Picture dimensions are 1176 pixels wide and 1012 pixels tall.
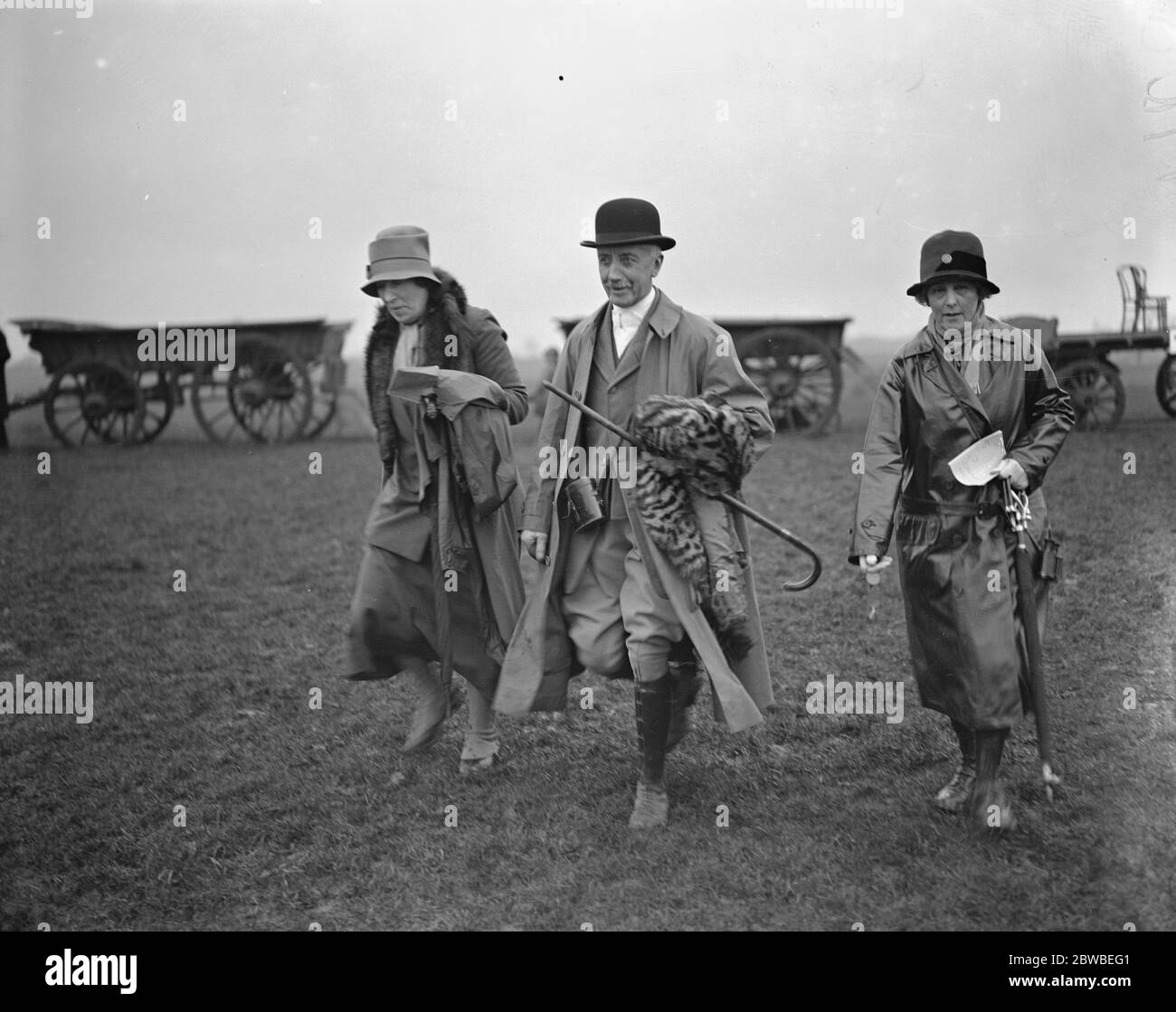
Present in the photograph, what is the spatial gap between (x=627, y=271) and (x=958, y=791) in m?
2.04

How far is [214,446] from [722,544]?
9899mm

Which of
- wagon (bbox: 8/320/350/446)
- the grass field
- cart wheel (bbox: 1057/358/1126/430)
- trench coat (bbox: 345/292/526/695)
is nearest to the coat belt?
the grass field

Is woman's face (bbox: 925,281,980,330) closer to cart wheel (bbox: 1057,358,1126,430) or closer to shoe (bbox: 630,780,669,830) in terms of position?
shoe (bbox: 630,780,669,830)

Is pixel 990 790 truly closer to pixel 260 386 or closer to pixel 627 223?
pixel 627 223

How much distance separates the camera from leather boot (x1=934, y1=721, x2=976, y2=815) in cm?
367

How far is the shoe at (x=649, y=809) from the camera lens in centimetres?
365

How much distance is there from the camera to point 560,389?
3795 millimetres

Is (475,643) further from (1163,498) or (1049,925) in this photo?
(1163,498)

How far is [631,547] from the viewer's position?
12.4 ft

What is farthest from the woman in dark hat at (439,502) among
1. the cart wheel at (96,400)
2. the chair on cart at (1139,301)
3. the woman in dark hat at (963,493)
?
the cart wheel at (96,400)

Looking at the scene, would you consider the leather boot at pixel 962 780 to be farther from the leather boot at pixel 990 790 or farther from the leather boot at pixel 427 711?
the leather boot at pixel 427 711

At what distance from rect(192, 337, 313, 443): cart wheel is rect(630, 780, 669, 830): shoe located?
30.9 feet

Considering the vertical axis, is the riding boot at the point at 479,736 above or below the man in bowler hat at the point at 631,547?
below

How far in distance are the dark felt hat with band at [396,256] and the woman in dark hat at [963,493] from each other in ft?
5.51
